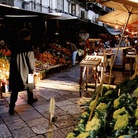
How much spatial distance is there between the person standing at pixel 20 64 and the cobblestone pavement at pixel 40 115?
1.58ft

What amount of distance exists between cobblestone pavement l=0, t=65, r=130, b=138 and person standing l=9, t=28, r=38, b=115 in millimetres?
482

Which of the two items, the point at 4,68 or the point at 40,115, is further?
the point at 4,68

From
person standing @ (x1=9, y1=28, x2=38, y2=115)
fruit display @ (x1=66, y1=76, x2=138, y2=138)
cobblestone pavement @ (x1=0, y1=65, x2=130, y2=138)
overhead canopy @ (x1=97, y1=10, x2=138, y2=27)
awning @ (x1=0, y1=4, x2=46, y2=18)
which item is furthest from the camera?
overhead canopy @ (x1=97, y1=10, x2=138, y2=27)

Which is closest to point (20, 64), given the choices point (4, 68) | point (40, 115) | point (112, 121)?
point (40, 115)

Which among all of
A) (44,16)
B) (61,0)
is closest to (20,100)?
(44,16)

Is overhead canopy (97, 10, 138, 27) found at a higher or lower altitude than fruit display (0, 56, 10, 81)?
higher

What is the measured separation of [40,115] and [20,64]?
137 centimetres

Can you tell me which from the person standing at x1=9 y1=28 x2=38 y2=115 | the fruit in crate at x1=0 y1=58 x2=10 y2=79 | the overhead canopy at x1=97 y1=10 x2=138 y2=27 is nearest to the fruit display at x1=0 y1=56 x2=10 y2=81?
the fruit in crate at x1=0 y1=58 x2=10 y2=79

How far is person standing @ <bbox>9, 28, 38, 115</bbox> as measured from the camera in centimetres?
537

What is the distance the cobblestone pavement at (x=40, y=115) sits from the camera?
4418 millimetres

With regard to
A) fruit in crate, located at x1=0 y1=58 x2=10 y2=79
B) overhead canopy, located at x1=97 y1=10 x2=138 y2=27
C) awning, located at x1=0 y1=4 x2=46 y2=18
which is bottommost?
fruit in crate, located at x1=0 y1=58 x2=10 y2=79

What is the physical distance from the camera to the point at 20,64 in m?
5.40

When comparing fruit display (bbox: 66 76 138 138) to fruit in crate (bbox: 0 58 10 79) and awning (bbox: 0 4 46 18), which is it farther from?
awning (bbox: 0 4 46 18)

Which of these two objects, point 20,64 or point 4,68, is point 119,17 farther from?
point 4,68
